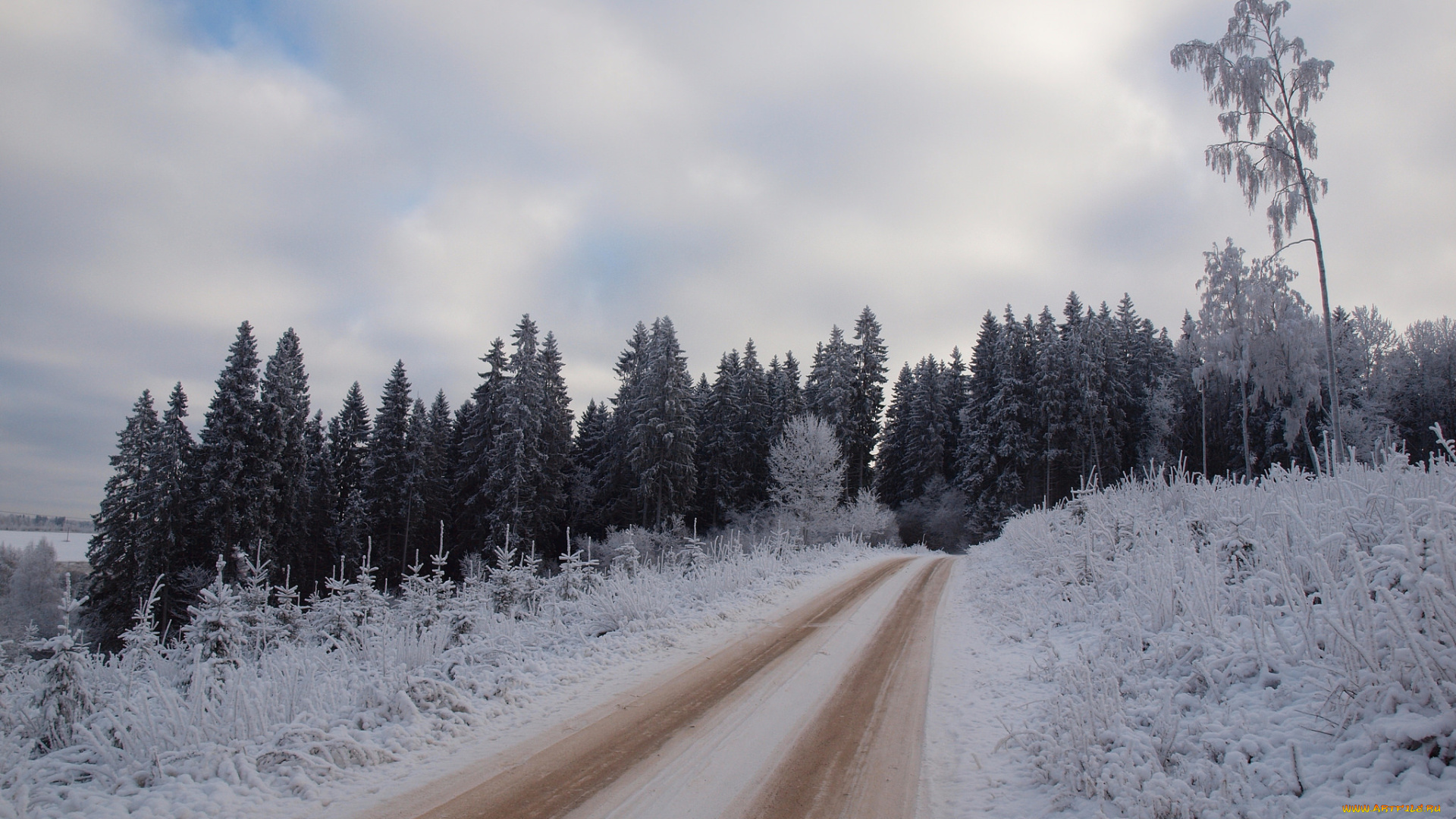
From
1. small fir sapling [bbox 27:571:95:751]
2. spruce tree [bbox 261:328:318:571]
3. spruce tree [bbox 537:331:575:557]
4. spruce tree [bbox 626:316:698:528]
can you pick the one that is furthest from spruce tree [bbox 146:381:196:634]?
small fir sapling [bbox 27:571:95:751]

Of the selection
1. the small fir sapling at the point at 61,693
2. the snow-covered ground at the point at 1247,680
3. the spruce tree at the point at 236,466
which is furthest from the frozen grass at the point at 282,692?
the spruce tree at the point at 236,466

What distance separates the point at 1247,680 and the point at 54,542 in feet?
289

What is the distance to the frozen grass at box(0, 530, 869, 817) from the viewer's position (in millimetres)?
4395

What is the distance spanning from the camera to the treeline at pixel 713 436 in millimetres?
30609

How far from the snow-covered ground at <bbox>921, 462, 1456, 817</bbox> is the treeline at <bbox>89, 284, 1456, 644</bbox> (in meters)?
24.9

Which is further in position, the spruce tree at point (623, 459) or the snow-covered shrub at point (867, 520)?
the spruce tree at point (623, 459)

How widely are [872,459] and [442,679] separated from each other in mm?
52350

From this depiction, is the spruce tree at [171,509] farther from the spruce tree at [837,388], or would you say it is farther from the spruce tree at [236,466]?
the spruce tree at [837,388]

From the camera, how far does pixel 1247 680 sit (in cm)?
467

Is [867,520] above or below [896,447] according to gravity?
below

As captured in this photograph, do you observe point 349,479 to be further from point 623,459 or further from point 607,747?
point 607,747

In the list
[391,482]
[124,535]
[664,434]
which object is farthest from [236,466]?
[664,434]

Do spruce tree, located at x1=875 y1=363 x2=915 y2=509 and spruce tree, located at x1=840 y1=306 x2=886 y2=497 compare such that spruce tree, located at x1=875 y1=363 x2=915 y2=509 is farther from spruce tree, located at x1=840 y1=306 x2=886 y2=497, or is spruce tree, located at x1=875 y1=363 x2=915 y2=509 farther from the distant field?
the distant field

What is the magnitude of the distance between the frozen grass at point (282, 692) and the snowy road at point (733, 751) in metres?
1.03
